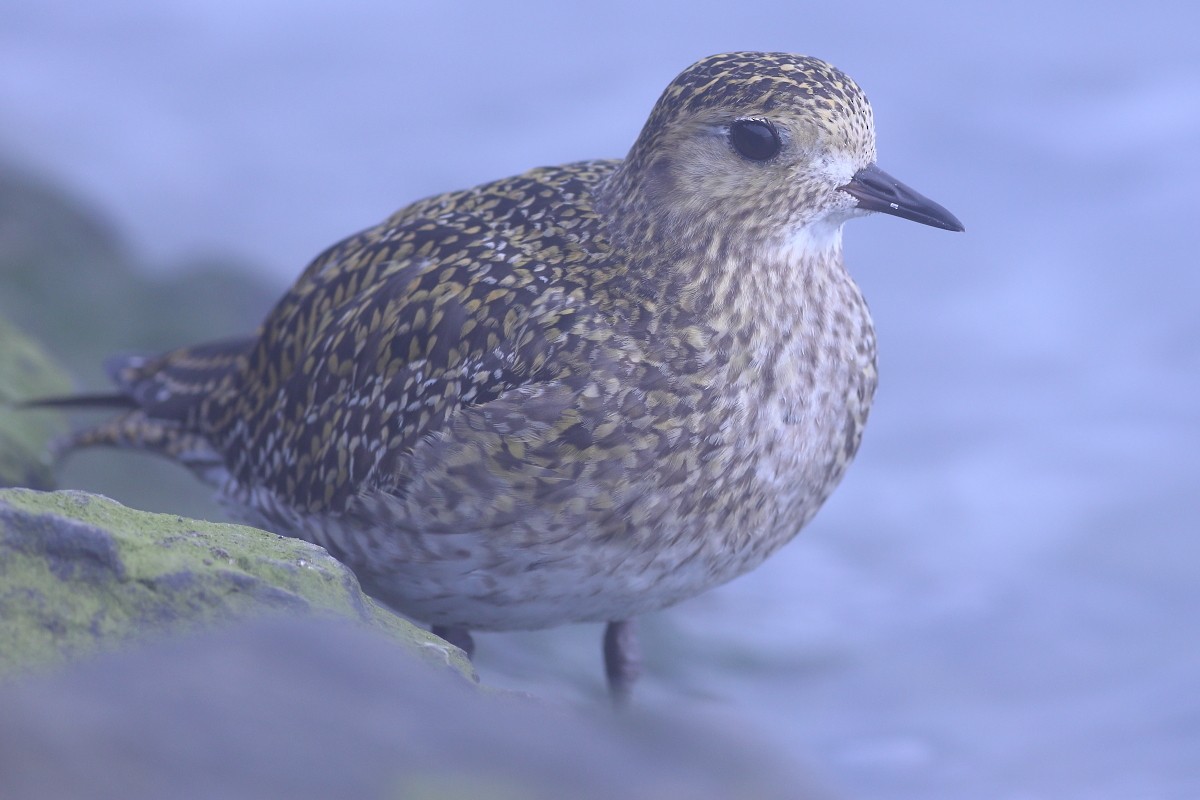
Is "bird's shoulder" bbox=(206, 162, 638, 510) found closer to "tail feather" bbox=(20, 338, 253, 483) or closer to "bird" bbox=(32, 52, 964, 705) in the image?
"bird" bbox=(32, 52, 964, 705)

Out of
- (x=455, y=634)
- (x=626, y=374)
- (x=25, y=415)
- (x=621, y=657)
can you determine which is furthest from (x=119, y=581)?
(x=25, y=415)

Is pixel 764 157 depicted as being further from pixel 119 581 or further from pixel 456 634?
pixel 119 581

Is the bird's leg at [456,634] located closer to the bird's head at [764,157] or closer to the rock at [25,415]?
the bird's head at [764,157]

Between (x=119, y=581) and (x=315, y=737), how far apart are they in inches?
35.2

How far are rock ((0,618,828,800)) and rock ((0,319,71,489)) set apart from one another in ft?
10.6

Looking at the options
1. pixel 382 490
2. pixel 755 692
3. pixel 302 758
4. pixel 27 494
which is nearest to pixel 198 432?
pixel 382 490

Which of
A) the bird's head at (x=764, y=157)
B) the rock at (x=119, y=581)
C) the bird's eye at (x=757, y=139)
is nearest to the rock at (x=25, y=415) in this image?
the rock at (x=119, y=581)

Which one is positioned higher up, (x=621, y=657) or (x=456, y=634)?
(x=621, y=657)

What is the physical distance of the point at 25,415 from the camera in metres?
6.56

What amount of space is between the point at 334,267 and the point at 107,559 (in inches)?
93.4

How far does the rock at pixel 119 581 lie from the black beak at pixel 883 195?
1959mm

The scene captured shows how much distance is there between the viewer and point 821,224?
474 centimetres

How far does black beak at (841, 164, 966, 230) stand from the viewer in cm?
458

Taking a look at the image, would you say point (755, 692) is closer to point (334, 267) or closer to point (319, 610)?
point (334, 267)
